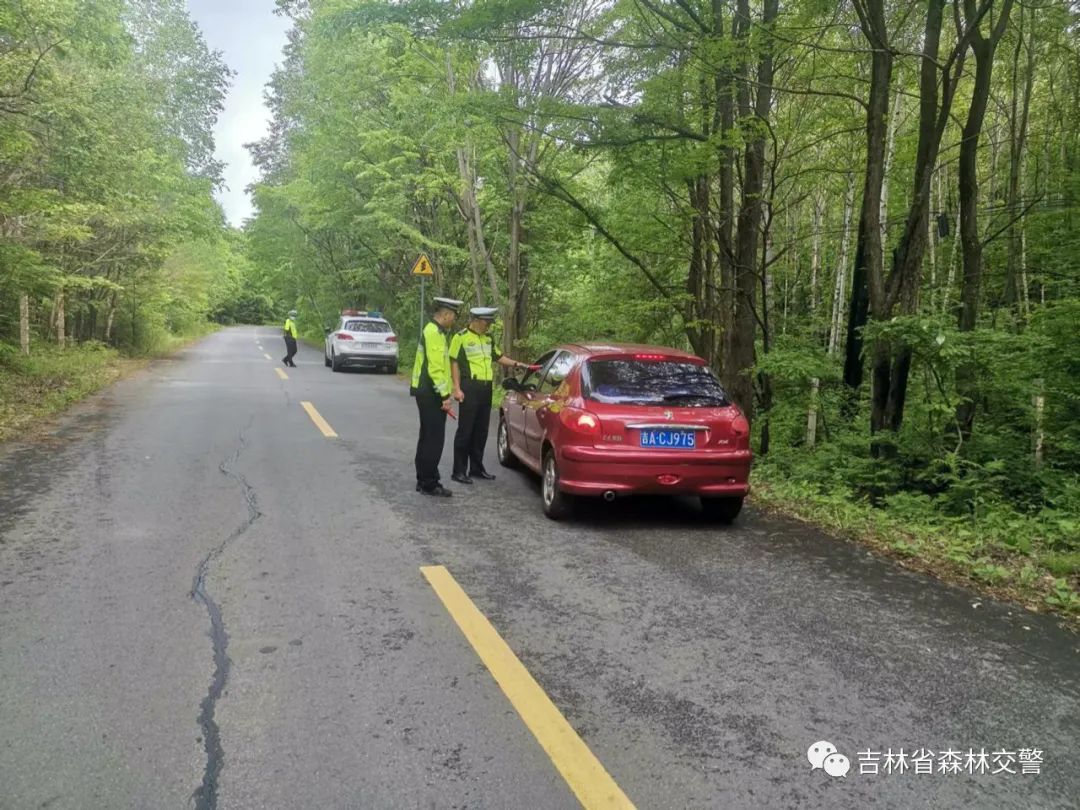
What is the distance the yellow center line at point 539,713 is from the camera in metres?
2.71

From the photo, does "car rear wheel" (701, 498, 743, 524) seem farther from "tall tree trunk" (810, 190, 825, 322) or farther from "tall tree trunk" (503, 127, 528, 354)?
"tall tree trunk" (810, 190, 825, 322)

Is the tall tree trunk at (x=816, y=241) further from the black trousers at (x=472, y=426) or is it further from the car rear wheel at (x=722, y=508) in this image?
the car rear wheel at (x=722, y=508)

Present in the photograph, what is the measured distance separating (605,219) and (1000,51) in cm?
659

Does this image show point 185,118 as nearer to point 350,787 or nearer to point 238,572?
point 238,572

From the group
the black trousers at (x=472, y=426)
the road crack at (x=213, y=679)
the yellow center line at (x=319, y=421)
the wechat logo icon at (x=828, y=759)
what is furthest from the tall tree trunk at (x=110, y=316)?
the wechat logo icon at (x=828, y=759)

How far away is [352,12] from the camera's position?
34.0 ft

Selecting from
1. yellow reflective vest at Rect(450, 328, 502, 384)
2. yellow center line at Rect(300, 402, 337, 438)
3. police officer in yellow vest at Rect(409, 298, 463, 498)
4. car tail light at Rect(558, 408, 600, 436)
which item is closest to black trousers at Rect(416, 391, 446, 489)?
police officer in yellow vest at Rect(409, 298, 463, 498)

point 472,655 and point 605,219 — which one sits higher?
point 605,219

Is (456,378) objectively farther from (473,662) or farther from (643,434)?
(473,662)

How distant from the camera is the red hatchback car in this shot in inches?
244

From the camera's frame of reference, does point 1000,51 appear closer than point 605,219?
Yes

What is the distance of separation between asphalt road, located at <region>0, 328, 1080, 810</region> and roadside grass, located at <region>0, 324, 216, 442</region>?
17.9 ft

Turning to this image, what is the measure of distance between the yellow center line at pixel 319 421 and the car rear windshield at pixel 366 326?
890cm

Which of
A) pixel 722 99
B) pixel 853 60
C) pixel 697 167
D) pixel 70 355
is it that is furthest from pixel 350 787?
pixel 70 355
